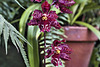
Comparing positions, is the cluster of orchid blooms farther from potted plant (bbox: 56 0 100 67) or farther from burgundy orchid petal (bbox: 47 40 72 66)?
potted plant (bbox: 56 0 100 67)

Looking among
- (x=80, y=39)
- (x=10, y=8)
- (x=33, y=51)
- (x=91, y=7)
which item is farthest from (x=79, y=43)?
(x=10, y=8)

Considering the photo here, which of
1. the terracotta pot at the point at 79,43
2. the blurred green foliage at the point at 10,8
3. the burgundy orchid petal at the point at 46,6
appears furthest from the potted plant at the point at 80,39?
the burgundy orchid petal at the point at 46,6

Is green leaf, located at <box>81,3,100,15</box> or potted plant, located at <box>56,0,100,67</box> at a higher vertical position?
green leaf, located at <box>81,3,100,15</box>

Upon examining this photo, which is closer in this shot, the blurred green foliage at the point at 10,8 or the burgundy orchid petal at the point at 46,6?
the burgundy orchid petal at the point at 46,6

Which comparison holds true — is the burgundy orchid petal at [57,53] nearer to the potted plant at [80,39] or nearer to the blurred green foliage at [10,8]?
the potted plant at [80,39]

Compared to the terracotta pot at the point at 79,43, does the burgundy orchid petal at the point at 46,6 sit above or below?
above

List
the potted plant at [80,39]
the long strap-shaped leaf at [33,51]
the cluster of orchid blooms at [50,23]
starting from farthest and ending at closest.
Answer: the potted plant at [80,39], the long strap-shaped leaf at [33,51], the cluster of orchid blooms at [50,23]

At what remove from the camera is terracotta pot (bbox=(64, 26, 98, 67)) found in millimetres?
1035

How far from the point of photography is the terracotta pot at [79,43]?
1.04 metres

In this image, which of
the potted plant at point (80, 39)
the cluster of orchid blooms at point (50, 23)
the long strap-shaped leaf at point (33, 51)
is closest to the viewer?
the cluster of orchid blooms at point (50, 23)

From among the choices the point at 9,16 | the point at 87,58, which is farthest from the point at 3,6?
the point at 87,58

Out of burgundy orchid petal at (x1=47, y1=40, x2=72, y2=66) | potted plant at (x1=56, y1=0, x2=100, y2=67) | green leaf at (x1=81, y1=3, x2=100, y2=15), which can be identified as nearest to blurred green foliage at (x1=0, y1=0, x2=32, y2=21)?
potted plant at (x1=56, y1=0, x2=100, y2=67)

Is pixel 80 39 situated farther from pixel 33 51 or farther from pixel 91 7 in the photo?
pixel 33 51

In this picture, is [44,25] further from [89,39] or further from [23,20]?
[89,39]
